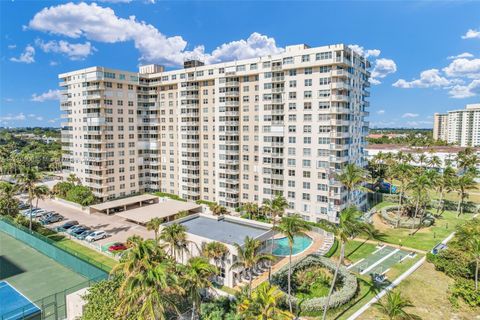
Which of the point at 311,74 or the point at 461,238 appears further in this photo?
the point at 311,74

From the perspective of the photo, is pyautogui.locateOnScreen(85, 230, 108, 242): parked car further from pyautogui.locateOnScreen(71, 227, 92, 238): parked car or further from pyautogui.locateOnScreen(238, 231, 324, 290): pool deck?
pyautogui.locateOnScreen(238, 231, 324, 290): pool deck

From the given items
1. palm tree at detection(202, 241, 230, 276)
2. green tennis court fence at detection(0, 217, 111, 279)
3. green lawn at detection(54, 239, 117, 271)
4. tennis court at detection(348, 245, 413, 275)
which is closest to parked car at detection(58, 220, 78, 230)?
green lawn at detection(54, 239, 117, 271)

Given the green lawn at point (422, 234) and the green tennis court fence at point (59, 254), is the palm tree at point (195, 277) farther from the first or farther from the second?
the green lawn at point (422, 234)

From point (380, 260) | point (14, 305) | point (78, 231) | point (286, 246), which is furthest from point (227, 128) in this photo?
point (14, 305)

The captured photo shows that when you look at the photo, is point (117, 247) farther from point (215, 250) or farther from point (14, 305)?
point (215, 250)

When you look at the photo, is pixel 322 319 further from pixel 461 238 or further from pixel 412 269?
pixel 461 238

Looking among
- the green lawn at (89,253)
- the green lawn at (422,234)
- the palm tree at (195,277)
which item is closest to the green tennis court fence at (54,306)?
the green lawn at (89,253)

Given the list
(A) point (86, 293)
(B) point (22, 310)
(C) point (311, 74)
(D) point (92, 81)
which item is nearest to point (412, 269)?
(C) point (311, 74)
